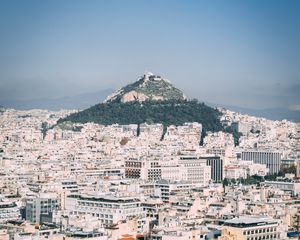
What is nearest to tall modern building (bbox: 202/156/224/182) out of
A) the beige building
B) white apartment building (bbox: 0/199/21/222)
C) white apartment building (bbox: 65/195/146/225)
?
white apartment building (bbox: 65/195/146/225)

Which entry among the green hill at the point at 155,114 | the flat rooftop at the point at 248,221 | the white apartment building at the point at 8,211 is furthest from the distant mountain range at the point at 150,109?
the flat rooftop at the point at 248,221

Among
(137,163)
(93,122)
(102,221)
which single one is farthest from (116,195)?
(93,122)

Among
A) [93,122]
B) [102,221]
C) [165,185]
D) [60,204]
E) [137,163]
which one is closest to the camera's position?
[102,221]

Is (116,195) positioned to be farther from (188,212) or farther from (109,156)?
(109,156)

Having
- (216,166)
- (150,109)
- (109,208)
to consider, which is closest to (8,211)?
(109,208)

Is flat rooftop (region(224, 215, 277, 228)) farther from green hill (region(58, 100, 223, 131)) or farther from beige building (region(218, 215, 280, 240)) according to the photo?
green hill (region(58, 100, 223, 131))
